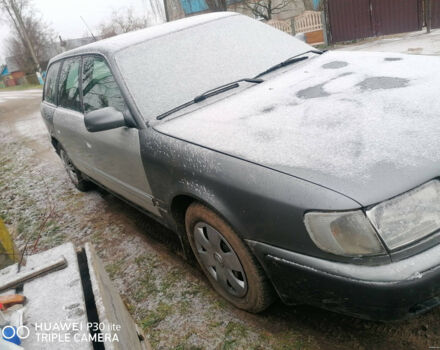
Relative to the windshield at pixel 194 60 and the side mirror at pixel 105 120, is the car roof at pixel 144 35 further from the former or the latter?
the side mirror at pixel 105 120

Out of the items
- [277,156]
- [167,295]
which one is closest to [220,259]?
[167,295]

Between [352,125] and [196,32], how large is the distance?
5.67 feet

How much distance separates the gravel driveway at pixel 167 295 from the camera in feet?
6.73

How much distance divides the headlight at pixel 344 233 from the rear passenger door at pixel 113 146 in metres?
1.42

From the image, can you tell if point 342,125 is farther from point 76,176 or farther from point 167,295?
point 76,176

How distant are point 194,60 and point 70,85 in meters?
1.63

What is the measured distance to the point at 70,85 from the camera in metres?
3.88

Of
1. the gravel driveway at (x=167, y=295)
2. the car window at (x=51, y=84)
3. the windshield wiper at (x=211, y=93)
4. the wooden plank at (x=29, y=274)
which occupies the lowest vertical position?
the gravel driveway at (x=167, y=295)

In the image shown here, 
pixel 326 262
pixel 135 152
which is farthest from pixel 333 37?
pixel 326 262

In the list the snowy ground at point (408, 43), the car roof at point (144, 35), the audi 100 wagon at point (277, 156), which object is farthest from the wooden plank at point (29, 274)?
the snowy ground at point (408, 43)

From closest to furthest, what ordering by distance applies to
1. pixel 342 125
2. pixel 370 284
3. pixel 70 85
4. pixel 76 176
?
pixel 370 284 < pixel 342 125 < pixel 70 85 < pixel 76 176

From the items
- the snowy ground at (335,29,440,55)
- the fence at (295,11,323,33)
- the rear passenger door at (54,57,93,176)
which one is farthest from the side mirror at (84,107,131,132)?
the fence at (295,11,323,33)

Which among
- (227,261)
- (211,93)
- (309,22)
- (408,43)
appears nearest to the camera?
(227,261)

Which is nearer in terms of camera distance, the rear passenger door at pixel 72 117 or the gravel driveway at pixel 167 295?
the gravel driveway at pixel 167 295
